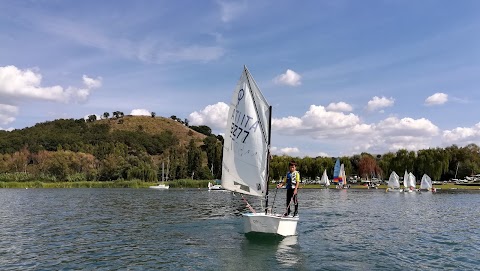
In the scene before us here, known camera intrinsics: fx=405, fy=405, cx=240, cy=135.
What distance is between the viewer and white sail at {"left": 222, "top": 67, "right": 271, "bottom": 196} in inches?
1008

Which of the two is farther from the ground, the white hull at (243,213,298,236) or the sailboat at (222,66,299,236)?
the sailboat at (222,66,299,236)

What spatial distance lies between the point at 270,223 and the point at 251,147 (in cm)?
486

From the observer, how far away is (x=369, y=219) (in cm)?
3972

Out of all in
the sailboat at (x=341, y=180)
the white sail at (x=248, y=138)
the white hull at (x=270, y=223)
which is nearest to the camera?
the white hull at (x=270, y=223)

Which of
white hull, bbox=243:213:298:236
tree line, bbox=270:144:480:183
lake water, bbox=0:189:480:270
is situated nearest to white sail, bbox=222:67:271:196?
white hull, bbox=243:213:298:236

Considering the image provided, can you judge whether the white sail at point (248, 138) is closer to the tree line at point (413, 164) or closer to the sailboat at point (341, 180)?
the sailboat at point (341, 180)

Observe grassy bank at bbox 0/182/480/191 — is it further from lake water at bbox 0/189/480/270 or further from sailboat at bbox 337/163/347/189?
lake water at bbox 0/189/480/270

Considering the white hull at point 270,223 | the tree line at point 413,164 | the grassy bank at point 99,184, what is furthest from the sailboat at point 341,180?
the white hull at point 270,223

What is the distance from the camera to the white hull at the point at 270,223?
2448cm

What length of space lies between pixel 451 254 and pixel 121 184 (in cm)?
13685

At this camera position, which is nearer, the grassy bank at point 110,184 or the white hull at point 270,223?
the white hull at point 270,223

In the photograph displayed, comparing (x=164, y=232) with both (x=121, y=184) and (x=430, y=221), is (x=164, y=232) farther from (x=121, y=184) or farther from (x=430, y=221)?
(x=121, y=184)

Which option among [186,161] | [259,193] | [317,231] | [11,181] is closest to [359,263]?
[259,193]

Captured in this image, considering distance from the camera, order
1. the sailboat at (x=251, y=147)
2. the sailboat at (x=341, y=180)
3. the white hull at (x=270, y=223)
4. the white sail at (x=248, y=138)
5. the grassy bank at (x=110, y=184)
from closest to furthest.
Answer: the white hull at (x=270, y=223) → the sailboat at (x=251, y=147) → the white sail at (x=248, y=138) → the grassy bank at (x=110, y=184) → the sailboat at (x=341, y=180)
